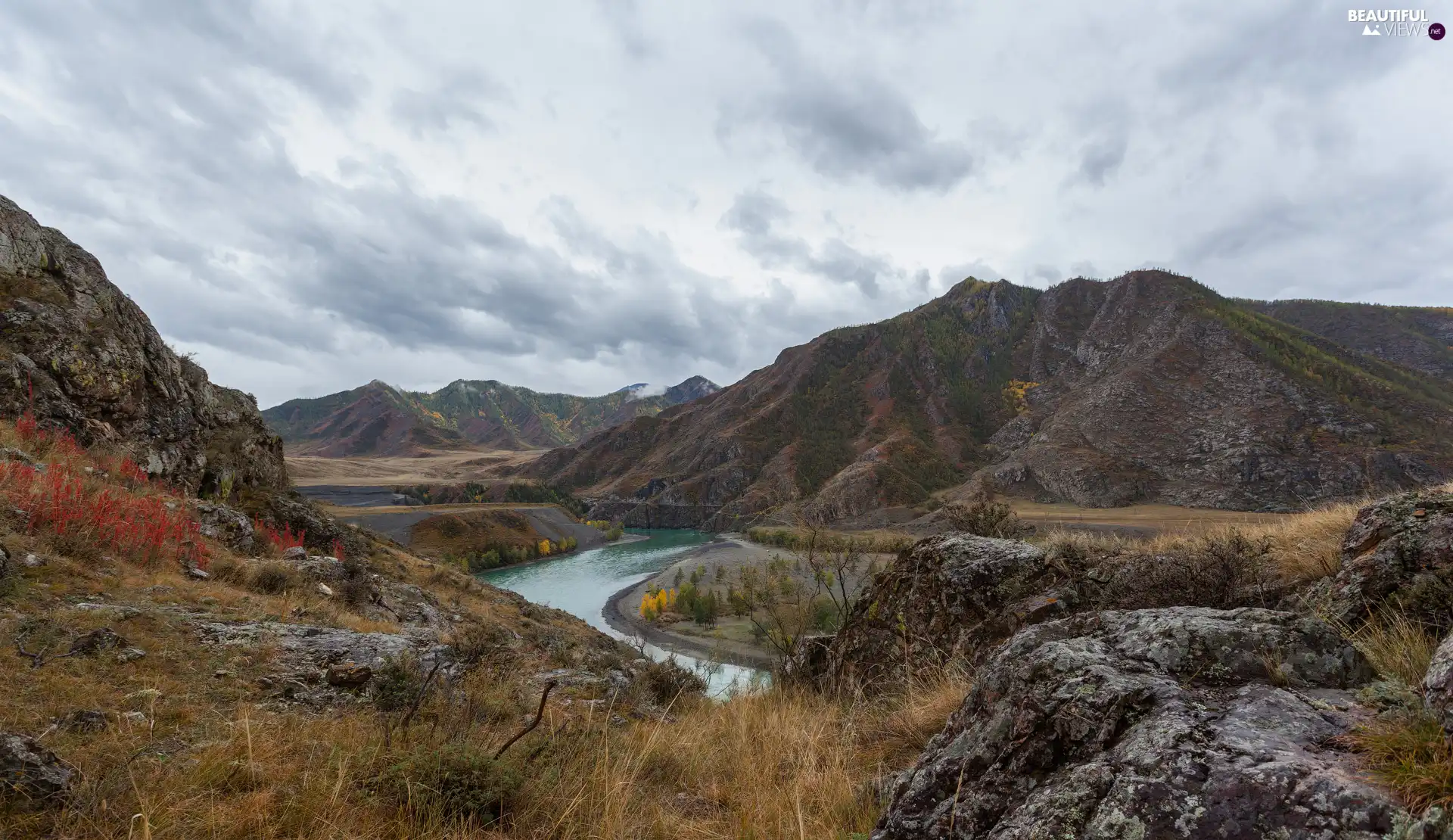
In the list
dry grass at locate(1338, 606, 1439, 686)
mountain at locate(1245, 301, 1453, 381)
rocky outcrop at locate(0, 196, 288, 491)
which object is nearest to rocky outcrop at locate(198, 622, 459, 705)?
dry grass at locate(1338, 606, 1439, 686)

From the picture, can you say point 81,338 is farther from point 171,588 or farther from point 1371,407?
point 1371,407

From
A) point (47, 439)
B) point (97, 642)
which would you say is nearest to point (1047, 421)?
point (47, 439)

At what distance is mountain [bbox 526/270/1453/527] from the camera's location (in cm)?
7806

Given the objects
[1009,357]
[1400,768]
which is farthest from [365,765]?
[1009,357]

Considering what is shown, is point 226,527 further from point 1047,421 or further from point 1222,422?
point 1047,421

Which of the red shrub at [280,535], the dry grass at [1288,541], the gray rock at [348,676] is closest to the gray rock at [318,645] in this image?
the gray rock at [348,676]

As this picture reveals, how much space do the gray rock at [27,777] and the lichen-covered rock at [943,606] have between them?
5.86m

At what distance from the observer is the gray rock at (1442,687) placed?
1.55m

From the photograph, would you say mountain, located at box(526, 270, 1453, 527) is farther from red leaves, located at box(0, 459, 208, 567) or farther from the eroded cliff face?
red leaves, located at box(0, 459, 208, 567)

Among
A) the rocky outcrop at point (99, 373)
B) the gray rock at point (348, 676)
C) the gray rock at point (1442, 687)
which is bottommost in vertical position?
the gray rock at point (348, 676)

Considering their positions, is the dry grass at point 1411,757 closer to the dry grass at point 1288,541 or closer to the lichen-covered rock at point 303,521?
the dry grass at point 1288,541

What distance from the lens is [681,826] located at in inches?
117

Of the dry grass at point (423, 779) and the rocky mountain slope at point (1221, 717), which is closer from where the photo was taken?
the rocky mountain slope at point (1221, 717)

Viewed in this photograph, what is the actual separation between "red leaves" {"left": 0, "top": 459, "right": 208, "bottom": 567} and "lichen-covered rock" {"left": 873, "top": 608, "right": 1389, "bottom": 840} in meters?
9.37
